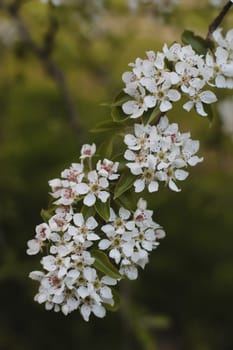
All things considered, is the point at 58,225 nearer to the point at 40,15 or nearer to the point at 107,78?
the point at 40,15

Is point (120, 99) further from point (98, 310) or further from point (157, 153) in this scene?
point (98, 310)

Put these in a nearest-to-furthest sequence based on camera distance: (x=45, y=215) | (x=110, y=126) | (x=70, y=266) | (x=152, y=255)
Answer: (x=70, y=266) < (x=45, y=215) < (x=110, y=126) < (x=152, y=255)

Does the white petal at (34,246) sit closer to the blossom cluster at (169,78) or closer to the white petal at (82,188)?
the white petal at (82,188)

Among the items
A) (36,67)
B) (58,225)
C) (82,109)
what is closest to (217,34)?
(58,225)

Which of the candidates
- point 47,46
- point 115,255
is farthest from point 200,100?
point 47,46

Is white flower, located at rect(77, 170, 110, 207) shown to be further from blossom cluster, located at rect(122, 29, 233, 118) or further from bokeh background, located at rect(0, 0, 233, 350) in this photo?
bokeh background, located at rect(0, 0, 233, 350)

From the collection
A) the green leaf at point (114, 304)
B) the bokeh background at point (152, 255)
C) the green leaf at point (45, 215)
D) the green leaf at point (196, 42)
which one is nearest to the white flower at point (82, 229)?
the green leaf at point (45, 215)
